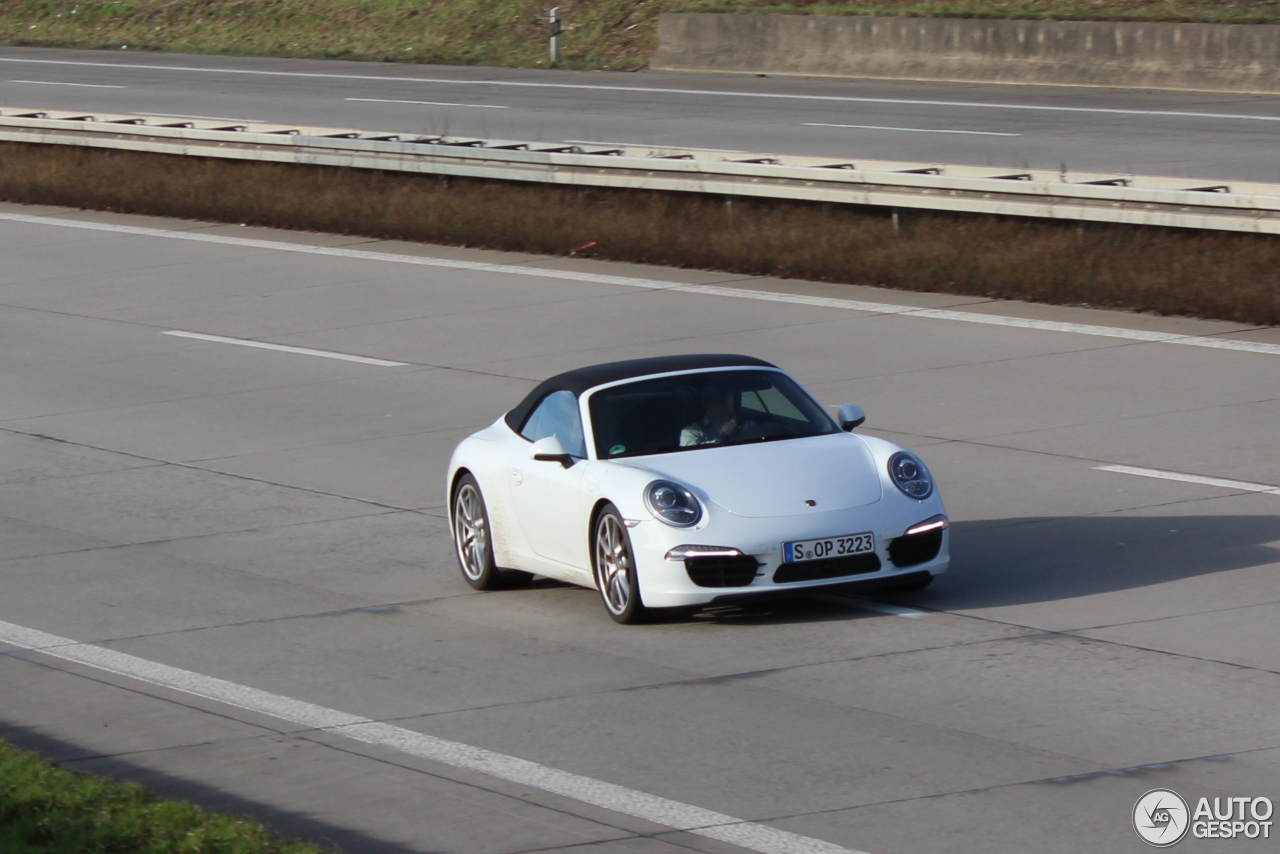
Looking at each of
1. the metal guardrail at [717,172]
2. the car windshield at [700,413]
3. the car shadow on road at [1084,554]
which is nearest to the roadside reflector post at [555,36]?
the metal guardrail at [717,172]

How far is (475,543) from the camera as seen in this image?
36.1ft

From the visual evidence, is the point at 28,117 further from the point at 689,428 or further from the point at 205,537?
the point at 689,428

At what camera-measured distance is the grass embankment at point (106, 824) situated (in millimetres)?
6207

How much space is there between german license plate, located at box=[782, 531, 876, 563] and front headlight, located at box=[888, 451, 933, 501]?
0.38 metres

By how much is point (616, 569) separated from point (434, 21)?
37.6 metres

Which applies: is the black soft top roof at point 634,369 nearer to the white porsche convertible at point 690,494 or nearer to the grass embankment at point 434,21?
the white porsche convertible at point 690,494

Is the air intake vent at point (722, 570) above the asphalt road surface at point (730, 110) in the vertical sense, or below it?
below

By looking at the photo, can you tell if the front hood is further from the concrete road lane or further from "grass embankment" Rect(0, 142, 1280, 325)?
"grass embankment" Rect(0, 142, 1280, 325)

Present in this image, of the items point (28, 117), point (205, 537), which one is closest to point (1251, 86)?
point (28, 117)

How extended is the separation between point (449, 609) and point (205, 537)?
2.51 m

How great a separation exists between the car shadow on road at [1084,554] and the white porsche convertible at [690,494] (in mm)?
515

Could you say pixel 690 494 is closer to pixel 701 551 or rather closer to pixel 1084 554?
pixel 701 551

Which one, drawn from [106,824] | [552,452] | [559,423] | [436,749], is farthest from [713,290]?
[106,824]

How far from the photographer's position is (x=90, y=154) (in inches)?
1172
